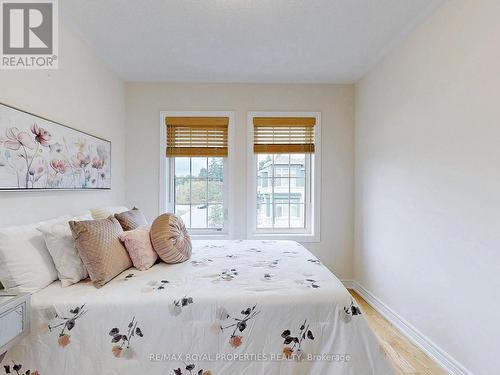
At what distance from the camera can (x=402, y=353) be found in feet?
7.04

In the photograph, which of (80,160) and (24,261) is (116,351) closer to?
(24,261)

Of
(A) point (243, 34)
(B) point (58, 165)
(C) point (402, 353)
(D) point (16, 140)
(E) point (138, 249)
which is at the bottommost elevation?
(C) point (402, 353)

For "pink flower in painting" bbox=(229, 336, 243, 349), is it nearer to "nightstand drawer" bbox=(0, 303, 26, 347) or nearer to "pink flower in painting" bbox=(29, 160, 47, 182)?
"nightstand drawer" bbox=(0, 303, 26, 347)

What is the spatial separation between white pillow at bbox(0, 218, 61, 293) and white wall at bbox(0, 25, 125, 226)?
0.24m

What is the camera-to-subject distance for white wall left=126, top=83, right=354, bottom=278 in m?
3.45

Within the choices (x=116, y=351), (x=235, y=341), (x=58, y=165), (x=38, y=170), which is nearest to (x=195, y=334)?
(x=235, y=341)

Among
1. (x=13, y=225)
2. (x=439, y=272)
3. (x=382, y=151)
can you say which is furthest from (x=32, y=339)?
(x=382, y=151)

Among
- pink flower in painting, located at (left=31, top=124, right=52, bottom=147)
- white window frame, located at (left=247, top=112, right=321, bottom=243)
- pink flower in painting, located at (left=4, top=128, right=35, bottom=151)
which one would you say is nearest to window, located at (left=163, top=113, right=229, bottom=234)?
white window frame, located at (left=247, top=112, right=321, bottom=243)

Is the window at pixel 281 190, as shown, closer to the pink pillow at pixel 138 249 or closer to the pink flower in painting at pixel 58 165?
the pink pillow at pixel 138 249

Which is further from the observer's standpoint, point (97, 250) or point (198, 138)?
point (198, 138)

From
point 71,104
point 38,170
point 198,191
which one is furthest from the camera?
point 198,191

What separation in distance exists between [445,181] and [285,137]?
195 centimetres

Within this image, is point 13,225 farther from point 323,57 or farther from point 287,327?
point 323,57

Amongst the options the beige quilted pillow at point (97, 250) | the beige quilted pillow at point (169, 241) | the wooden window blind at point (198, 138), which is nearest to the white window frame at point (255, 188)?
the wooden window blind at point (198, 138)
